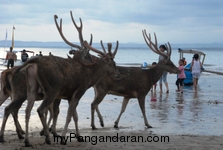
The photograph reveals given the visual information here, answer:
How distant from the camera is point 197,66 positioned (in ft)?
73.5

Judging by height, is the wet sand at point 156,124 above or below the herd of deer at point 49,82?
below

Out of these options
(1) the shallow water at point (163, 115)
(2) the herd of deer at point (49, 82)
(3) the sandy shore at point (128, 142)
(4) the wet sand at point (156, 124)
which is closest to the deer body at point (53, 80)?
(2) the herd of deer at point (49, 82)

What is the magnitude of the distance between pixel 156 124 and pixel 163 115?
1711 mm

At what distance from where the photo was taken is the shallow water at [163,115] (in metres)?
12.0

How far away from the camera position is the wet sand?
9.66 m

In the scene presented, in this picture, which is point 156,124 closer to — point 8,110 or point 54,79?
point 54,79

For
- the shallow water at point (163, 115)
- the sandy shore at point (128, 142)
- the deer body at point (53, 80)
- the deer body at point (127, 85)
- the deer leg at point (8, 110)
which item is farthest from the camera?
the deer body at point (127, 85)

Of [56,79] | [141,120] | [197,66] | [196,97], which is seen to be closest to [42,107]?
[56,79]

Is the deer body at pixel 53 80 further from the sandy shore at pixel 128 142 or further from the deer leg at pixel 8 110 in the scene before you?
the deer leg at pixel 8 110

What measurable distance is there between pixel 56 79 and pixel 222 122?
229 inches

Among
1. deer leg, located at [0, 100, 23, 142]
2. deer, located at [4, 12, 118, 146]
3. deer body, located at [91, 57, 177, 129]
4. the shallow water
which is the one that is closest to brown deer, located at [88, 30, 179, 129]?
deer body, located at [91, 57, 177, 129]

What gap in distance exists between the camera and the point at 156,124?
1276 centimetres

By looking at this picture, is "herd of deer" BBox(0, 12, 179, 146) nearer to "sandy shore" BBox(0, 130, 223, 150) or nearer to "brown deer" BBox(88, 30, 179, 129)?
"sandy shore" BBox(0, 130, 223, 150)

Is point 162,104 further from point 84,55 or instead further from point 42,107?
point 42,107
